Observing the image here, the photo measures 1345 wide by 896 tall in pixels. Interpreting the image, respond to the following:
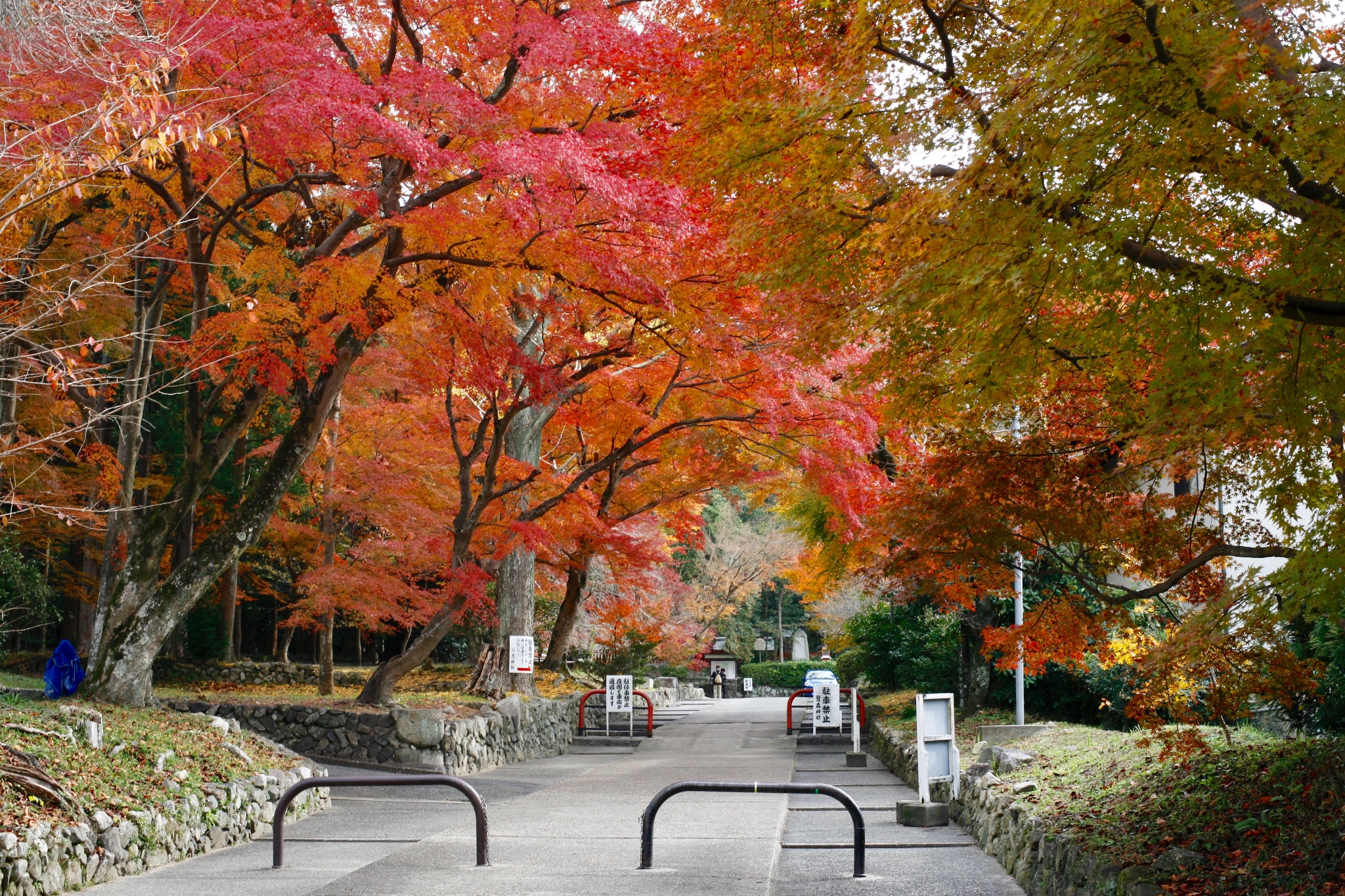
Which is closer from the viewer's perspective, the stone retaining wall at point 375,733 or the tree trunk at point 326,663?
the stone retaining wall at point 375,733

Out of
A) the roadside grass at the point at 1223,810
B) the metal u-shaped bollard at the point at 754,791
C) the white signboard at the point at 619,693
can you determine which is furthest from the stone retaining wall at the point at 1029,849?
the white signboard at the point at 619,693

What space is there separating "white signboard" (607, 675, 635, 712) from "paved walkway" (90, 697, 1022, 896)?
6.29 metres

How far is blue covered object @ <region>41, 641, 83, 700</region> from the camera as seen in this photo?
12078 mm

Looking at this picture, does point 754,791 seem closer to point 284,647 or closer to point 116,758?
point 116,758

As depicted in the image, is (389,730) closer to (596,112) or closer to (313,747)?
(313,747)

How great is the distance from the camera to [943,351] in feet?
19.4

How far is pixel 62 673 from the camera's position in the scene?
12234 mm

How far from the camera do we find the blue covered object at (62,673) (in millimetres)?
12078

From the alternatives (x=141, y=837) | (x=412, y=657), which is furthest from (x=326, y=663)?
(x=141, y=837)

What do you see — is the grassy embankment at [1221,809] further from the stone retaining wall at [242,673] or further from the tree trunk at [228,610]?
the tree trunk at [228,610]

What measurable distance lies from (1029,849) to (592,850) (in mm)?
3377

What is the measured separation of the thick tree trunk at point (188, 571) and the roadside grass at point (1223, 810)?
914cm

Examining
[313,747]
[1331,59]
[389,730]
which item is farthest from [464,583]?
[1331,59]

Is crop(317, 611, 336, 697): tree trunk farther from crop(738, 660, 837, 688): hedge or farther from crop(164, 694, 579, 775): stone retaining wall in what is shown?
crop(738, 660, 837, 688): hedge
